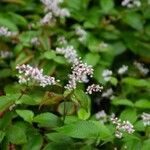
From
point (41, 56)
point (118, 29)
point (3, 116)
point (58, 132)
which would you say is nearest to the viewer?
point (58, 132)

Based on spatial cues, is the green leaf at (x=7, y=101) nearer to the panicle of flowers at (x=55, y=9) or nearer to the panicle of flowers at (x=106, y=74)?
the panicle of flowers at (x=106, y=74)

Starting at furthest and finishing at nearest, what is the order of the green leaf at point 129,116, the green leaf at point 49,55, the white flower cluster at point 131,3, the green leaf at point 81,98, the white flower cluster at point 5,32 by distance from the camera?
the white flower cluster at point 131,3 < the white flower cluster at point 5,32 < the green leaf at point 49,55 < the green leaf at point 129,116 < the green leaf at point 81,98

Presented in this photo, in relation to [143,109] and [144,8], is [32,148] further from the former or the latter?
[144,8]

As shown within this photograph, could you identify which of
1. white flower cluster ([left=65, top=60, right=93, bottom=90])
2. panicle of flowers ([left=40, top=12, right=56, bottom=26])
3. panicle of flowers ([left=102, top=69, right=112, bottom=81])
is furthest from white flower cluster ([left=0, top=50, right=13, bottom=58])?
white flower cluster ([left=65, top=60, right=93, bottom=90])

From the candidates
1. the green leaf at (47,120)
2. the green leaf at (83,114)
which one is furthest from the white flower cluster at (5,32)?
the green leaf at (47,120)

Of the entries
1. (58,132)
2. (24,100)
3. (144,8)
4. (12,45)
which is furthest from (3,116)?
(144,8)

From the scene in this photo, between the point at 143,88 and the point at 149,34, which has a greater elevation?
the point at 149,34

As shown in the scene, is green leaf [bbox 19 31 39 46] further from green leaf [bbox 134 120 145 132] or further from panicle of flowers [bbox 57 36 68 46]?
green leaf [bbox 134 120 145 132]
